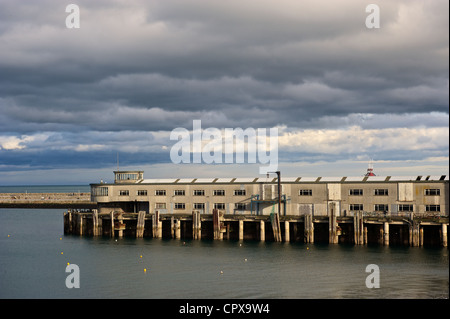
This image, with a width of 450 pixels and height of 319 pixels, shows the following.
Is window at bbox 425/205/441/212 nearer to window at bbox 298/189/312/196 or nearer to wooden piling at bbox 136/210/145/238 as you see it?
window at bbox 298/189/312/196

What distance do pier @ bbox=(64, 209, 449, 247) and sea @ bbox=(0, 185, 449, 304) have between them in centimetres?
200

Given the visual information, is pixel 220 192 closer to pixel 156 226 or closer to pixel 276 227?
pixel 156 226

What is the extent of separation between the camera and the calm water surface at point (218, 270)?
54719mm

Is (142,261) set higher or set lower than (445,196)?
lower

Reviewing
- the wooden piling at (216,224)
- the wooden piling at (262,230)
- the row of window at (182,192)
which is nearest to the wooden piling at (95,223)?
the row of window at (182,192)

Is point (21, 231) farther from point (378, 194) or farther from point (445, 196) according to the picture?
point (445, 196)

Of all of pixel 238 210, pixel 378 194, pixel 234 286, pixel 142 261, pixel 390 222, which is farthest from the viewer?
pixel 238 210

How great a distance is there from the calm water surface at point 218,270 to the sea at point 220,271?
10 cm

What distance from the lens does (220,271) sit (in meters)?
63.7

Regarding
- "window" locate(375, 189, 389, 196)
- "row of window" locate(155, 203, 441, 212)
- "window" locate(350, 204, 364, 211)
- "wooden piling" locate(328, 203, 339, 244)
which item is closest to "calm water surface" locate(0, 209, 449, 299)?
"wooden piling" locate(328, 203, 339, 244)

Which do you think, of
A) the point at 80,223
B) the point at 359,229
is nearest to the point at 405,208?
the point at 359,229
